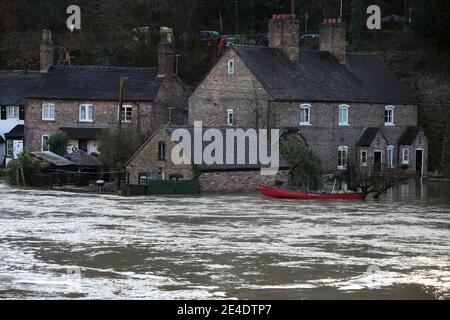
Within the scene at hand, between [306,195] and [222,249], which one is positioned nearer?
[222,249]

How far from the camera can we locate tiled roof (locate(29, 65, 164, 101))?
76.9 metres

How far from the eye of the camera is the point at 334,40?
77062 mm

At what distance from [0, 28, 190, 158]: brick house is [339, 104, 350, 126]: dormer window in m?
11.2

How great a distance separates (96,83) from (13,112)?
27.5 ft

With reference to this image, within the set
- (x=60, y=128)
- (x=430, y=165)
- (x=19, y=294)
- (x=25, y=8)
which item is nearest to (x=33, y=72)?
(x=60, y=128)

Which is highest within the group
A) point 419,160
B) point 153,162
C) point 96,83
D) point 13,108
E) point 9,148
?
point 96,83

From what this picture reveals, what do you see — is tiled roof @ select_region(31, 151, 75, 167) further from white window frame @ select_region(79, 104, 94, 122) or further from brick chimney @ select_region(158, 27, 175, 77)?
brick chimney @ select_region(158, 27, 175, 77)

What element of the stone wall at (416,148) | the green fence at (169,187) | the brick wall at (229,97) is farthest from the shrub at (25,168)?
the stone wall at (416,148)

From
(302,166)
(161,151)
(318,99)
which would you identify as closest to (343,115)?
(318,99)

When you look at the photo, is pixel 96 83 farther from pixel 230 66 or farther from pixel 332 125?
pixel 332 125

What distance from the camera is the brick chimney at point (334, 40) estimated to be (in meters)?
→ 76.6

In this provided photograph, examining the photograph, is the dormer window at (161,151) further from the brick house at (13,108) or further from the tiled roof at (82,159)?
the brick house at (13,108)

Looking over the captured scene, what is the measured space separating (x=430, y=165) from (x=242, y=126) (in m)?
15.0

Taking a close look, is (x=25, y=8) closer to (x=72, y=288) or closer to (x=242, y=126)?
(x=242, y=126)
